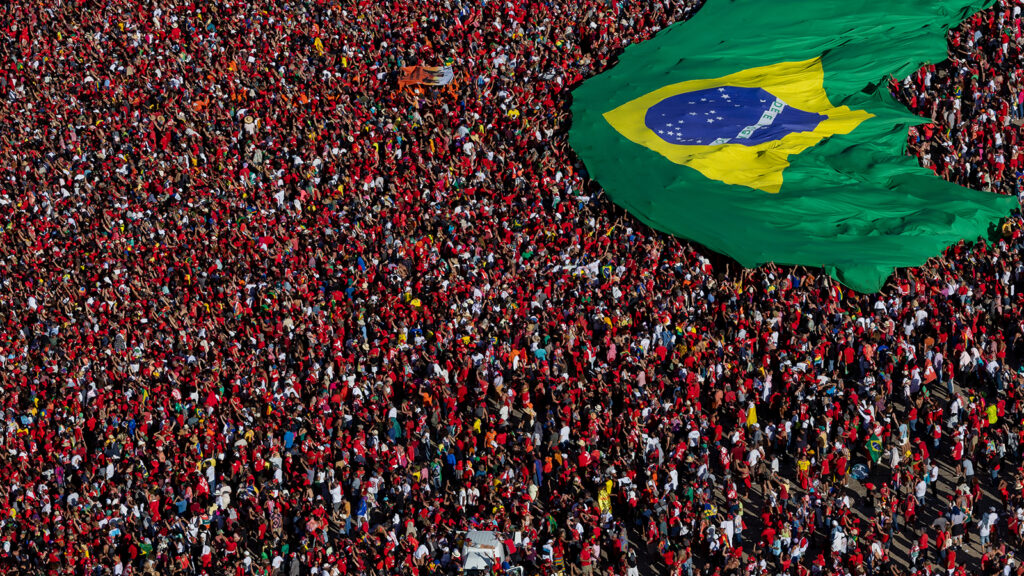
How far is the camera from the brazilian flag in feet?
96.0

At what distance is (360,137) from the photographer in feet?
113

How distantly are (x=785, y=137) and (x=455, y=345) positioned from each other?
30.5 feet

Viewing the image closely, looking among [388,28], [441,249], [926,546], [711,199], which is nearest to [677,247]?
[711,199]

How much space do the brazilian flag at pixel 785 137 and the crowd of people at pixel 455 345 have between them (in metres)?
0.63

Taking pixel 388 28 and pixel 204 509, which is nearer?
pixel 204 509

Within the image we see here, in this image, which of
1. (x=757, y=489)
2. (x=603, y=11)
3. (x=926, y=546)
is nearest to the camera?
(x=926, y=546)

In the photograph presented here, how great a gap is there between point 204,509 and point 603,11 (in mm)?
17508

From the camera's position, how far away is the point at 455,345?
90.3ft

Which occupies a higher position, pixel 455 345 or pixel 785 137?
pixel 785 137

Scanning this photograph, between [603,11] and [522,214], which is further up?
[603,11]

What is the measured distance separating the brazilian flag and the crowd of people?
2.08 feet

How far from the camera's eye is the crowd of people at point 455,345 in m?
23.7

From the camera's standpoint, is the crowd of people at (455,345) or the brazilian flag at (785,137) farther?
the brazilian flag at (785,137)

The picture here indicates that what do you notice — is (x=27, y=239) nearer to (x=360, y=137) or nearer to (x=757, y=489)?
(x=360, y=137)
